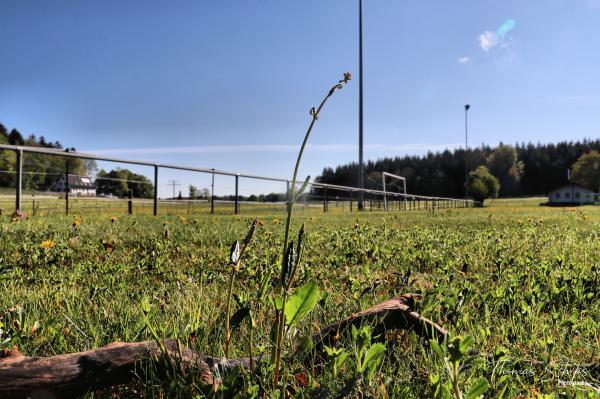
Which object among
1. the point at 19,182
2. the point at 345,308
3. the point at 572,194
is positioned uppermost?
the point at 572,194

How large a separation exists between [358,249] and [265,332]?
83.2 inches

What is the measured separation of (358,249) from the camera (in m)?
3.46

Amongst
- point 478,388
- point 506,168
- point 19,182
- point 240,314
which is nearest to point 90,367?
point 240,314

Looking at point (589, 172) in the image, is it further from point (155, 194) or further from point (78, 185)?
point (78, 185)

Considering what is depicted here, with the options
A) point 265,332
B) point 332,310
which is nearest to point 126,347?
point 265,332

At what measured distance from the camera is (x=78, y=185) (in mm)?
10625

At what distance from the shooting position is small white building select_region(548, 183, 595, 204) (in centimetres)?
7400

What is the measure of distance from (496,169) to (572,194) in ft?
122

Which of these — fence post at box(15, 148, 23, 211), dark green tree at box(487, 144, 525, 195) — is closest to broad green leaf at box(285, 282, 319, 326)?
fence post at box(15, 148, 23, 211)

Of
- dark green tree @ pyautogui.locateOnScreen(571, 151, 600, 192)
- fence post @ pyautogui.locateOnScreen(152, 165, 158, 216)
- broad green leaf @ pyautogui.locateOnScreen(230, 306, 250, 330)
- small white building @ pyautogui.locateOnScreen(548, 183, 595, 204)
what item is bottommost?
broad green leaf @ pyautogui.locateOnScreen(230, 306, 250, 330)

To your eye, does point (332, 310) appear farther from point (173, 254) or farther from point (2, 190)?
point (2, 190)

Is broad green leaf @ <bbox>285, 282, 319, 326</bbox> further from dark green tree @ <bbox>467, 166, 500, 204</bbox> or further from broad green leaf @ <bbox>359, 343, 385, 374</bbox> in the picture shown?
dark green tree @ <bbox>467, 166, 500, 204</bbox>

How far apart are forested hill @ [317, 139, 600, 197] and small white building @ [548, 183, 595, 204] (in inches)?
1267

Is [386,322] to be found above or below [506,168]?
below
